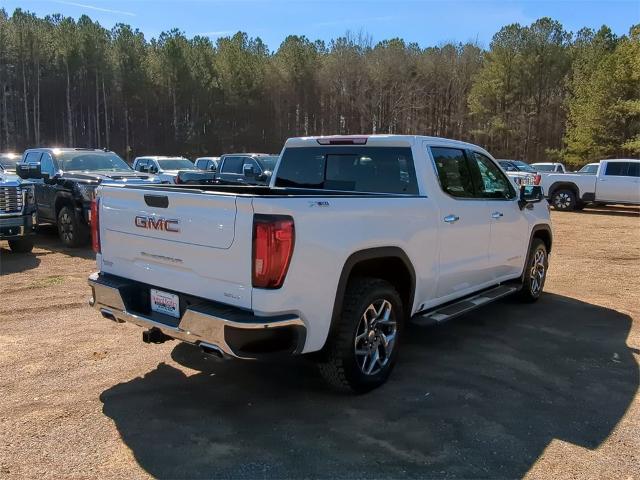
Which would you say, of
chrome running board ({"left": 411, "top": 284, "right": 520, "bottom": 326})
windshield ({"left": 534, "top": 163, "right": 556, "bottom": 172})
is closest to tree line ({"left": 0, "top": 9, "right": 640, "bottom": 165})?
windshield ({"left": 534, "top": 163, "right": 556, "bottom": 172})

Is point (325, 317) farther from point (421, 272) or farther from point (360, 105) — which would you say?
point (360, 105)

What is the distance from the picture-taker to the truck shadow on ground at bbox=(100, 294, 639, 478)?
3045 mm

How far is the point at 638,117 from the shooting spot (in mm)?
34500

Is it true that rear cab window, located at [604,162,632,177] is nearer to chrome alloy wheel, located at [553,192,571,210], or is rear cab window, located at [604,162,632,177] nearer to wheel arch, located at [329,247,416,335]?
chrome alloy wheel, located at [553,192,571,210]

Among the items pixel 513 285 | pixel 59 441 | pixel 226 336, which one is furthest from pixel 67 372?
pixel 513 285

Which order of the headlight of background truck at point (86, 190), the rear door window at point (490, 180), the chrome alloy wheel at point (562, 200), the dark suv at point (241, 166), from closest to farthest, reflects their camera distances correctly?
the rear door window at point (490, 180) → the headlight of background truck at point (86, 190) → the dark suv at point (241, 166) → the chrome alloy wheel at point (562, 200)

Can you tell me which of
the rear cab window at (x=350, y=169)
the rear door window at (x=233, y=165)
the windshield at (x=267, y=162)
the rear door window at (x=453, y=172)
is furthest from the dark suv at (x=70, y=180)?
the rear door window at (x=453, y=172)

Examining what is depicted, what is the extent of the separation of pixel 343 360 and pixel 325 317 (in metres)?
0.40

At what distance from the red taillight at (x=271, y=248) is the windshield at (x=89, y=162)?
9.22 m

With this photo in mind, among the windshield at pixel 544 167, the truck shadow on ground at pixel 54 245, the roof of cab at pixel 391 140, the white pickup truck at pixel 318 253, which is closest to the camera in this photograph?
the white pickup truck at pixel 318 253

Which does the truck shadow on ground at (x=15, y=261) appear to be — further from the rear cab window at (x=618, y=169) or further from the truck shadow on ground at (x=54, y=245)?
the rear cab window at (x=618, y=169)

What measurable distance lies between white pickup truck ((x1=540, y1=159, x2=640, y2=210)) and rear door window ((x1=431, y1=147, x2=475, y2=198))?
627 inches

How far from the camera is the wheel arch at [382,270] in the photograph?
3.54 m

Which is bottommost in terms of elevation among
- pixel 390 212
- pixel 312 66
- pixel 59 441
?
pixel 59 441
